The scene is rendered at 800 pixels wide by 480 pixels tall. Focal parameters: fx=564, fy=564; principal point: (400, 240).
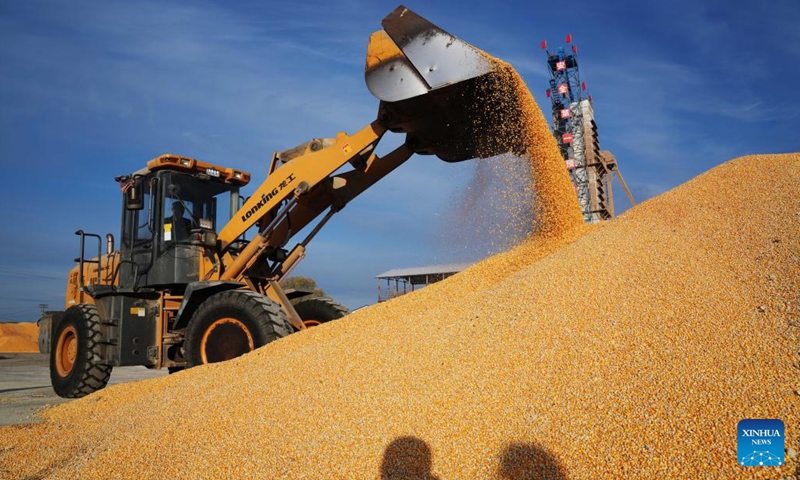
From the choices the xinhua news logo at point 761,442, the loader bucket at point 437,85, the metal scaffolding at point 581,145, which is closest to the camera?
the xinhua news logo at point 761,442

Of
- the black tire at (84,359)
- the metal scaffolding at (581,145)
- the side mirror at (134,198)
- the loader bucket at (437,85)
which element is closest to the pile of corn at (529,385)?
the loader bucket at (437,85)

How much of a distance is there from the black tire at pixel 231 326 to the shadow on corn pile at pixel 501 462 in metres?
2.99

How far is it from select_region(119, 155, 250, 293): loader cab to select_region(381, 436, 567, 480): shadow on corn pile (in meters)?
4.77

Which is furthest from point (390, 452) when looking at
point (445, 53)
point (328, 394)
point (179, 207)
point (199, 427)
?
point (179, 207)

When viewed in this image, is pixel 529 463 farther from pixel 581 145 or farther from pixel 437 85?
pixel 581 145

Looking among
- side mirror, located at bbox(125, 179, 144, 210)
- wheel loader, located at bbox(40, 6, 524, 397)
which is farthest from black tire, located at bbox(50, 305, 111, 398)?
side mirror, located at bbox(125, 179, 144, 210)

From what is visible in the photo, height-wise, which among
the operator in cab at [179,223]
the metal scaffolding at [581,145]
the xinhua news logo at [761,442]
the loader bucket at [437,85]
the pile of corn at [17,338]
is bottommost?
the xinhua news logo at [761,442]

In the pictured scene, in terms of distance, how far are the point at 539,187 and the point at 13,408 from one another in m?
6.40

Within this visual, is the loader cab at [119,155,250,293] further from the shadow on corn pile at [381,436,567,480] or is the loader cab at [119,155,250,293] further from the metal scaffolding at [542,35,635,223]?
the metal scaffolding at [542,35,635,223]

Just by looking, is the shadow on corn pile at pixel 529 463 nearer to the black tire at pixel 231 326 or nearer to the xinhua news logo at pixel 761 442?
the xinhua news logo at pixel 761 442

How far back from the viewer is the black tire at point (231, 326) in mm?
5742

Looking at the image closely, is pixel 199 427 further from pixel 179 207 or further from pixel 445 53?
pixel 179 207

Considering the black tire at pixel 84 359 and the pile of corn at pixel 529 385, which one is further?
the black tire at pixel 84 359

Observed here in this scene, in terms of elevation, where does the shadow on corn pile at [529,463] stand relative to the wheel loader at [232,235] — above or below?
below
